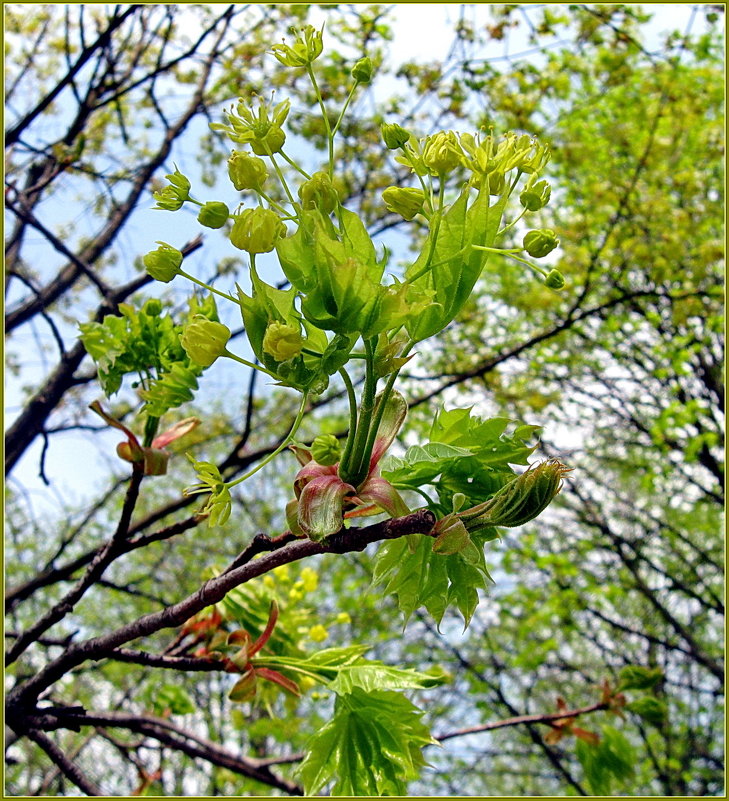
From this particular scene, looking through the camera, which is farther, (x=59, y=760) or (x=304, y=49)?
(x=59, y=760)

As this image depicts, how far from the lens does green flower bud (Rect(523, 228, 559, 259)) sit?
2.68 ft

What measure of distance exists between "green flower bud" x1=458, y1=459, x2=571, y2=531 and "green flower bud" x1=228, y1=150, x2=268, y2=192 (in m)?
0.43

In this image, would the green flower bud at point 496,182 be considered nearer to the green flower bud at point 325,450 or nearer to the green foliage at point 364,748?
the green flower bud at point 325,450

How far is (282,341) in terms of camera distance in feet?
2.35

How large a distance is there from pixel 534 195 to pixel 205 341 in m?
0.41

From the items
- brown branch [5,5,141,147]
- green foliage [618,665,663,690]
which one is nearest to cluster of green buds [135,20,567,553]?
green foliage [618,665,663,690]

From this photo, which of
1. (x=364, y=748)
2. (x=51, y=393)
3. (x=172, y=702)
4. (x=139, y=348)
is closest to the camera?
(x=364, y=748)

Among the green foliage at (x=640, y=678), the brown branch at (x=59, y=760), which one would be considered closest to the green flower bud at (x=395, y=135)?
the brown branch at (x=59, y=760)

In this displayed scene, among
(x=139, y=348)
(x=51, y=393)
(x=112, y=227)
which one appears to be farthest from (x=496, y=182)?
(x=112, y=227)

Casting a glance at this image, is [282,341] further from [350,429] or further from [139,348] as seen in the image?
Answer: [139,348]

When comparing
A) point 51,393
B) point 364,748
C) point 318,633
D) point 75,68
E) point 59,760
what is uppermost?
point 75,68

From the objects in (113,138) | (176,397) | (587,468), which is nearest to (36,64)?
(113,138)

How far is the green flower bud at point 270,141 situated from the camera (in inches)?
31.3

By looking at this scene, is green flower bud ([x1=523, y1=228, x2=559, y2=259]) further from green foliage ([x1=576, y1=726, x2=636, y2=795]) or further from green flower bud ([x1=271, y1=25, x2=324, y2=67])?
green foliage ([x1=576, y1=726, x2=636, y2=795])
